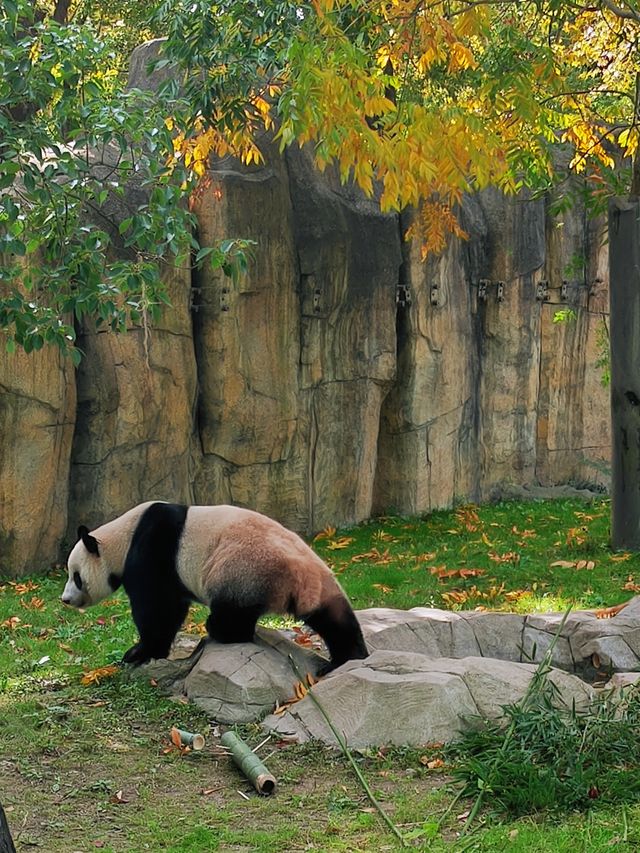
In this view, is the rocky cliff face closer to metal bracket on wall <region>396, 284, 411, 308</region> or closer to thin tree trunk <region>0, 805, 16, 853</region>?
metal bracket on wall <region>396, 284, 411, 308</region>

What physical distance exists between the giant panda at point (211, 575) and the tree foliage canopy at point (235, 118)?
1.45 metres

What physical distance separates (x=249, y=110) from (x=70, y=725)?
6.87 m

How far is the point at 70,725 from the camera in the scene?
670cm

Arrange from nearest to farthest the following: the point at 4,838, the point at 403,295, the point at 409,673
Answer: the point at 4,838, the point at 409,673, the point at 403,295

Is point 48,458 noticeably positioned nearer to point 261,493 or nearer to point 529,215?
point 261,493

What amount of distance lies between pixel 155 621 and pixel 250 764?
175 centimetres

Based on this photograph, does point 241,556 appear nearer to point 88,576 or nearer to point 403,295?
point 88,576

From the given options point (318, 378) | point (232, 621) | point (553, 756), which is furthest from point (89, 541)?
point (318, 378)

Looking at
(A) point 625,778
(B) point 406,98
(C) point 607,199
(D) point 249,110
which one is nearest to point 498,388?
(C) point 607,199

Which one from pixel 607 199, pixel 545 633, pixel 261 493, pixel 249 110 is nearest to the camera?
pixel 545 633

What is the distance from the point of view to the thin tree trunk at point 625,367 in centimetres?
1218

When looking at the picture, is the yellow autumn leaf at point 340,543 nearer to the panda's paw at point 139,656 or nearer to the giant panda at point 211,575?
the giant panda at point 211,575

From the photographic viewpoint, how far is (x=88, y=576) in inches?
305

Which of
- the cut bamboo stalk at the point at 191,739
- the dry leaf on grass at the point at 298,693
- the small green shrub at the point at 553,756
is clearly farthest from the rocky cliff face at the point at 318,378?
the small green shrub at the point at 553,756
